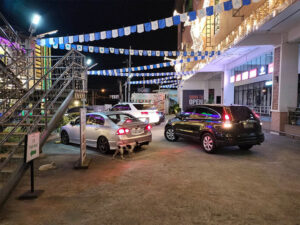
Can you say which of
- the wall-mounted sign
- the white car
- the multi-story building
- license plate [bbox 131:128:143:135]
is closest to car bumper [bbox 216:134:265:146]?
license plate [bbox 131:128:143:135]

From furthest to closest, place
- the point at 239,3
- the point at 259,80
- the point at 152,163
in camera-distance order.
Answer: the point at 259,80
the point at 239,3
the point at 152,163

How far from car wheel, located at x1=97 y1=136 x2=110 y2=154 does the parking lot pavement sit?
0.40 m

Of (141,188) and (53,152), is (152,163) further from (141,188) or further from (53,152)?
(53,152)

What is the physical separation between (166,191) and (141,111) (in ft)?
31.9

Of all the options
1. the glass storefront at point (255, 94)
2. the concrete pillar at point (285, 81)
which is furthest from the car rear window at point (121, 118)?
the glass storefront at point (255, 94)

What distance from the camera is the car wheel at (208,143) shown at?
24.7ft

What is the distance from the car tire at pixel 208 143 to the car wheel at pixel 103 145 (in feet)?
11.9

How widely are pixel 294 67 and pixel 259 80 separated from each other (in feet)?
26.2

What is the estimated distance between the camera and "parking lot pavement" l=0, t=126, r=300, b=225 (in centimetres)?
345

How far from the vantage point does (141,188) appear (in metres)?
4.60

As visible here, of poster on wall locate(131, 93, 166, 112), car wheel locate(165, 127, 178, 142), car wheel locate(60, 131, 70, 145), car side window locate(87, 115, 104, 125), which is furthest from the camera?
poster on wall locate(131, 93, 166, 112)

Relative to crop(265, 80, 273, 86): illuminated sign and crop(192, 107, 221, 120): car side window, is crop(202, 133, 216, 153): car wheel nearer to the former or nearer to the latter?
crop(192, 107, 221, 120): car side window

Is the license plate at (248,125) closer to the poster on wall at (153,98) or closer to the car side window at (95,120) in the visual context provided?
the car side window at (95,120)

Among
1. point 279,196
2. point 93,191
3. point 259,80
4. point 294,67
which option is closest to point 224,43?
point 294,67
